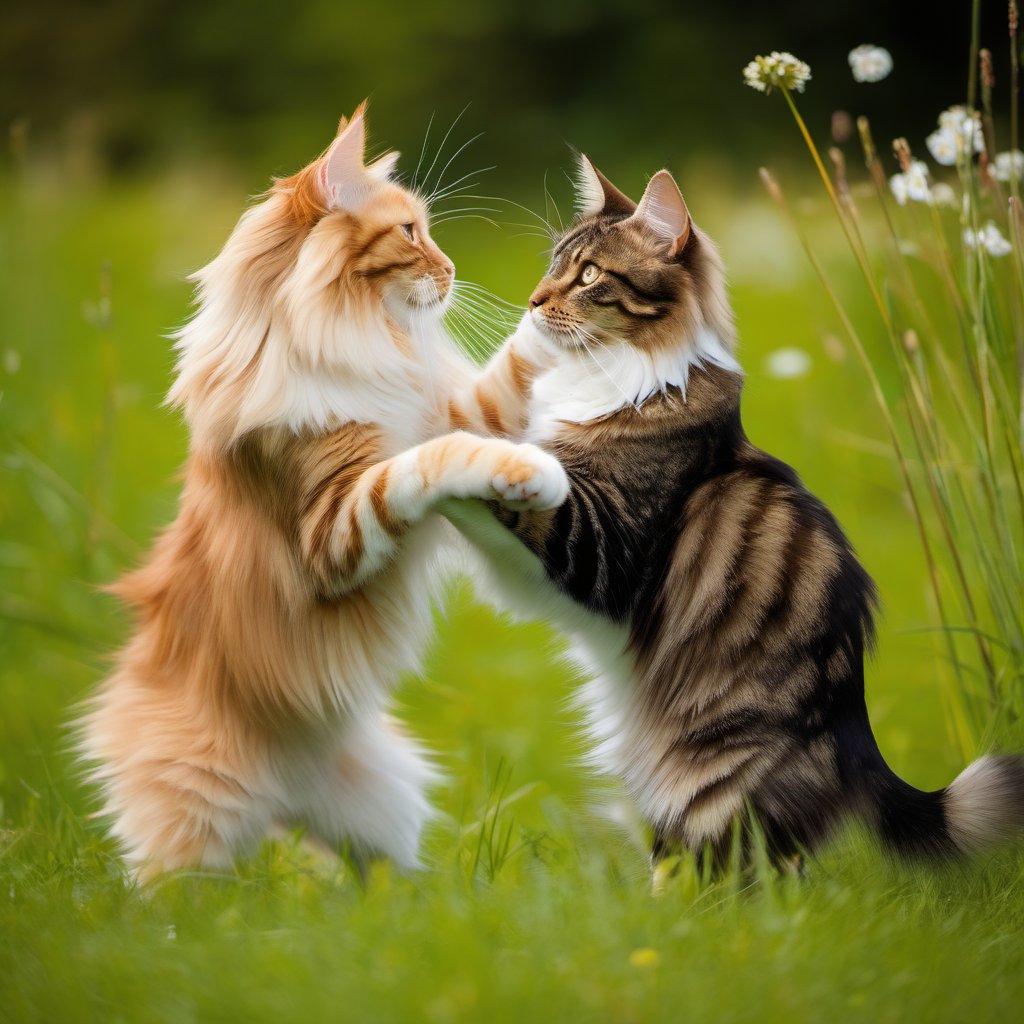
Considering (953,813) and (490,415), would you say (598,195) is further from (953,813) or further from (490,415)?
(953,813)

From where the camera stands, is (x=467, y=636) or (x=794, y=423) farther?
(x=794, y=423)

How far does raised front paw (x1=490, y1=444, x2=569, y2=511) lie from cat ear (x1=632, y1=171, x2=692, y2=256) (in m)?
0.70

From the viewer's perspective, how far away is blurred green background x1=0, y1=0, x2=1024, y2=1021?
1934 millimetres

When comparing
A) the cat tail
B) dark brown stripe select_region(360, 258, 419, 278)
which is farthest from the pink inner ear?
the cat tail

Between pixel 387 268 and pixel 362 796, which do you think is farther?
pixel 362 796

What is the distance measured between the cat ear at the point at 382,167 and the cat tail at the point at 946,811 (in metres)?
1.73

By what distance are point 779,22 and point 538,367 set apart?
8.57m

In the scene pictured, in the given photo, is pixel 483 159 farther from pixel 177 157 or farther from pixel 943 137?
pixel 943 137

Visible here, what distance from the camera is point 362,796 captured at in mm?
2799

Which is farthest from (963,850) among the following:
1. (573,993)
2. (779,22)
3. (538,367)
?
(779,22)

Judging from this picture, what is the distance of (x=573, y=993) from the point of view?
1801 mm

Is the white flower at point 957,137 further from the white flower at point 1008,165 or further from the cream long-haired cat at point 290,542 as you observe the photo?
the cream long-haired cat at point 290,542

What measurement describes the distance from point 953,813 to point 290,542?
1.56 metres

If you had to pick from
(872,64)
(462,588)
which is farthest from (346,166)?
(872,64)
